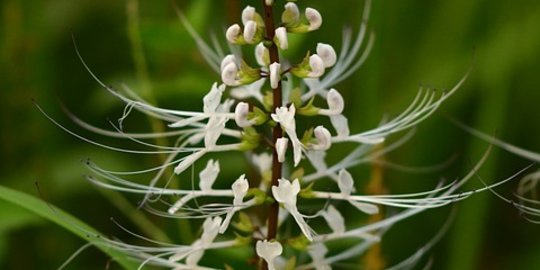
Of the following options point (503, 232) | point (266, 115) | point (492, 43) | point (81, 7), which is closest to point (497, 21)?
point (492, 43)

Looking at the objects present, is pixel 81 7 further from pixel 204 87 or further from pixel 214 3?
pixel 204 87

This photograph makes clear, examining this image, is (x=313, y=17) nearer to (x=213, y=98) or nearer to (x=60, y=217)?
(x=213, y=98)

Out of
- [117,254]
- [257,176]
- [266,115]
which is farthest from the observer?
[257,176]

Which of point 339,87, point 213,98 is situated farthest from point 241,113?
point 339,87

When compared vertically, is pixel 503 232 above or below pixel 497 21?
below

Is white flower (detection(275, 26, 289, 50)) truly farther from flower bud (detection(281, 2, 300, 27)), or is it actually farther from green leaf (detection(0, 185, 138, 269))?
green leaf (detection(0, 185, 138, 269))

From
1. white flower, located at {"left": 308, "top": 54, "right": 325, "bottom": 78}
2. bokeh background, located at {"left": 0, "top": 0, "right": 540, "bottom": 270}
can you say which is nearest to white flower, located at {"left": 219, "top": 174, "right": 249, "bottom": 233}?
white flower, located at {"left": 308, "top": 54, "right": 325, "bottom": 78}

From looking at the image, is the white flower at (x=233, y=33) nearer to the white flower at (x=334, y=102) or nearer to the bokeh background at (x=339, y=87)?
the white flower at (x=334, y=102)
